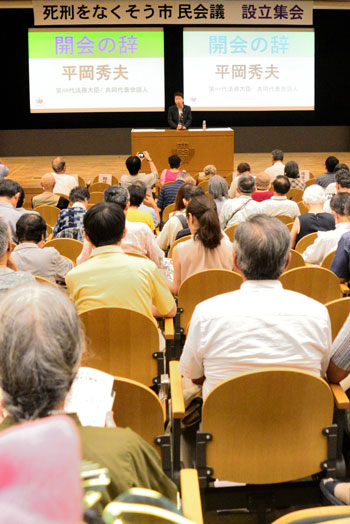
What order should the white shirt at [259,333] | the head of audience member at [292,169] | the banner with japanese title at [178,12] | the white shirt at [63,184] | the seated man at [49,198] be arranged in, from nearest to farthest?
the white shirt at [259,333], the seated man at [49,198], the head of audience member at [292,169], the white shirt at [63,184], the banner with japanese title at [178,12]

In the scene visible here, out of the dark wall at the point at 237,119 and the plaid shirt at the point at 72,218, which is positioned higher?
the dark wall at the point at 237,119

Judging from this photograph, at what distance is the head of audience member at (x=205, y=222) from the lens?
4.16 metres

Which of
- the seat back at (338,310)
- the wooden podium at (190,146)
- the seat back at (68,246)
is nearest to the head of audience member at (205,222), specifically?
the seat back at (68,246)

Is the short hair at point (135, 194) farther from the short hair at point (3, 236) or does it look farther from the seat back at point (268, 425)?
the seat back at point (268, 425)

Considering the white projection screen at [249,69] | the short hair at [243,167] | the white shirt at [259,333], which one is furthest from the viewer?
the white projection screen at [249,69]

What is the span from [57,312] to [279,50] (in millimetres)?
14455

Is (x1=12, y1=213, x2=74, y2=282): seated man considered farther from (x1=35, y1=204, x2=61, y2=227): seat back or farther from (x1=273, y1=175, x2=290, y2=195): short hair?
(x1=273, y1=175, x2=290, y2=195): short hair

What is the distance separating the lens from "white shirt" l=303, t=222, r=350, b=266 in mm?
4676

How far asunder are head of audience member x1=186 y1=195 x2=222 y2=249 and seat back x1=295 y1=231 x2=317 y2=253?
3.79 feet

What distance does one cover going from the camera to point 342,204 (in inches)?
182

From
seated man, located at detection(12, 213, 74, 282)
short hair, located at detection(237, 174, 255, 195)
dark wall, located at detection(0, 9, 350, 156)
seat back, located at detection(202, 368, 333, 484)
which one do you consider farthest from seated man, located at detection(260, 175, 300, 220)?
dark wall, located at detection(0, 9, 350, 156)

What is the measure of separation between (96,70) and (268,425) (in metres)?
13.5

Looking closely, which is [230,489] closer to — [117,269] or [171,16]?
[117,269]

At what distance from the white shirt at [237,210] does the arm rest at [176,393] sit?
11.4ft
